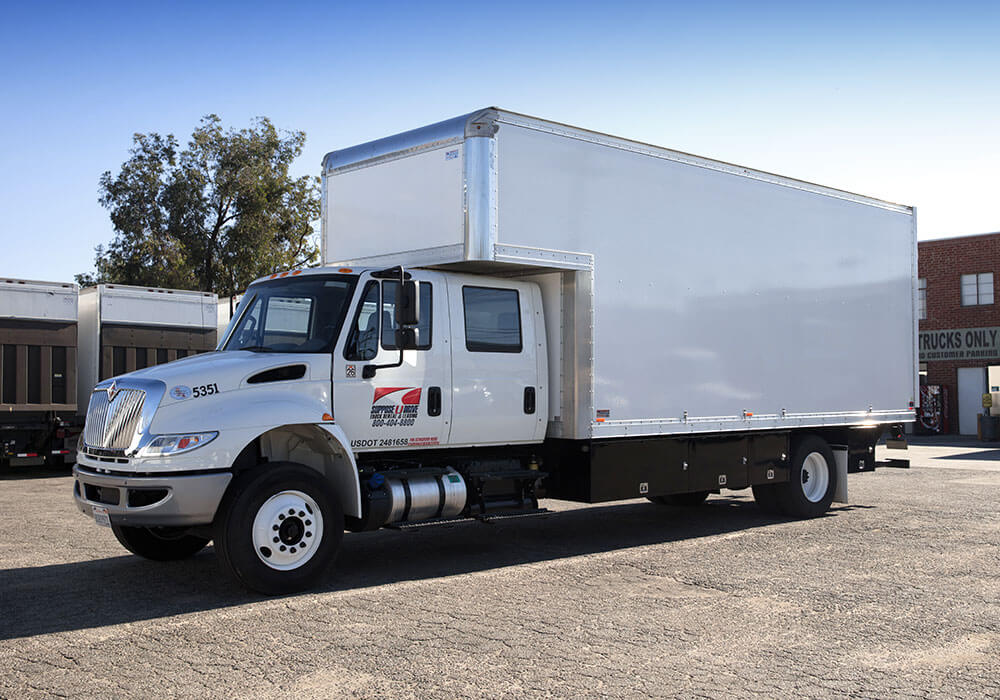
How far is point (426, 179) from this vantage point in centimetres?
938

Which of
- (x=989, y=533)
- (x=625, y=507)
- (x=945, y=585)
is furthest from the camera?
(x=625, y=507)

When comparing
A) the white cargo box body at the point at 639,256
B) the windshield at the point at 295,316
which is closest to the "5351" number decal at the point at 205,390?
the windshield at the point at 295,316

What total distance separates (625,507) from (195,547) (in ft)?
21.3

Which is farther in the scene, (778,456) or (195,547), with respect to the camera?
(778,456)

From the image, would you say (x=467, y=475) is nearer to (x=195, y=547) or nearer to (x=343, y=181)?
(x=195, y=547)

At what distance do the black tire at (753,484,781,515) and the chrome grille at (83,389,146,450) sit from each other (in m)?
8.06

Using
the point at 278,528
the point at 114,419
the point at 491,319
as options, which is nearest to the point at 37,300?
the point at 114,419

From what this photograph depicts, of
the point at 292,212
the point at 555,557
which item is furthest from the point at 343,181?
the point at 292,212

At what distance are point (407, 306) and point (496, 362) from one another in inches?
56.2

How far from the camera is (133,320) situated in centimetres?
1938

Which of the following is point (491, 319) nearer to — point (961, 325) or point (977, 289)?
point (961, 325)

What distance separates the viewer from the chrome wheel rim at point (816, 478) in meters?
12.9

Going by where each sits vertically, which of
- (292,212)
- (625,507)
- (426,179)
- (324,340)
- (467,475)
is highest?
(292,212)

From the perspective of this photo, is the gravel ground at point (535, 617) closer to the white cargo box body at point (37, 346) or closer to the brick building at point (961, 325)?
the white cargo box body at point (37, 346)
